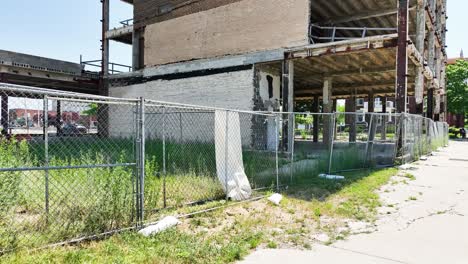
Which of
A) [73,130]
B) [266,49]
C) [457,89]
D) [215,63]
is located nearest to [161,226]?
[73,130]

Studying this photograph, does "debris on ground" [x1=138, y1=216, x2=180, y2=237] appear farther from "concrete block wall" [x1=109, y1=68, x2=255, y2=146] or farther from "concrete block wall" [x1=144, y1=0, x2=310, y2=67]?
"concrete block wall" [x1=144, y1=0, x2=310, y2=67]

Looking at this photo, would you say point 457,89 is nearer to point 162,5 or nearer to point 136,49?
point 162,5

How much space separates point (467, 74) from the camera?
160 feet

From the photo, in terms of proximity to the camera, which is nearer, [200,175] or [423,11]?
[200,175]

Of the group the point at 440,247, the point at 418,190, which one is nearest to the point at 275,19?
the point at 418,190

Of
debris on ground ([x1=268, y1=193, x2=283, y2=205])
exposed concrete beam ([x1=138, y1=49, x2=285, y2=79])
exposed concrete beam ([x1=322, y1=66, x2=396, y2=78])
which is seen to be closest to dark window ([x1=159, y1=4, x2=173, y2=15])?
exposed concrete beam ([x1=138, y1=49, x2=285, y2=79])

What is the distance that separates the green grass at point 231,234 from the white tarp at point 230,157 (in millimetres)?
458

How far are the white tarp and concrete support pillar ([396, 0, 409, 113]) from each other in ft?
29.7

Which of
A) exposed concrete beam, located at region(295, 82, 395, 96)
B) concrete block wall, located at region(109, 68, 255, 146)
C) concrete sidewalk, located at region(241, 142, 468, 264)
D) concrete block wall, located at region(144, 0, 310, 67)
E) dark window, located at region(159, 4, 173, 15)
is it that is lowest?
concrete sidewalk, located at region(241, 142, 468, 264)

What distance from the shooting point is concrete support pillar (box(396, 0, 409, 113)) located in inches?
520

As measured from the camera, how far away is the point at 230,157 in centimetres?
734

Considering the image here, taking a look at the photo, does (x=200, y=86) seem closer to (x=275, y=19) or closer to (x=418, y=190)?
(x=275, y=19)

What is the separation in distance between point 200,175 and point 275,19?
11.0 meters

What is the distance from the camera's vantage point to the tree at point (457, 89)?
155 ft
